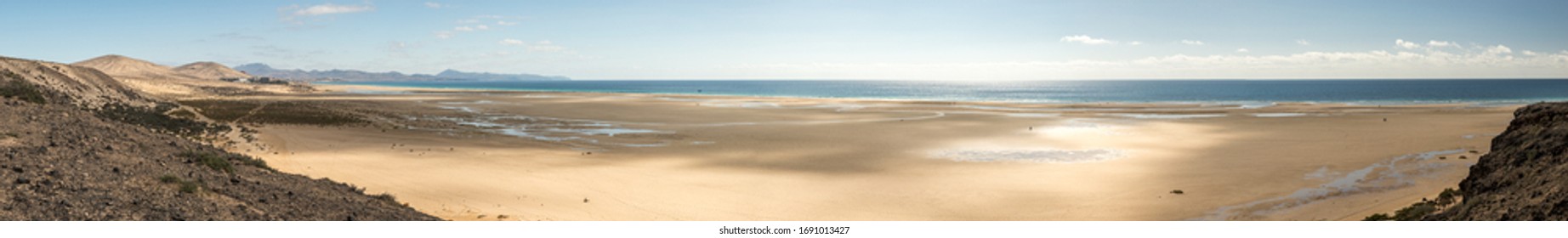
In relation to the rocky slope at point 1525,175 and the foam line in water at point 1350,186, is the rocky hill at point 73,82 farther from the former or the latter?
the rocky slope at point 1525,175

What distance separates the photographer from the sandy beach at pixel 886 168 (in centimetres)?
→ 1484

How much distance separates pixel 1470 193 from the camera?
410 inches

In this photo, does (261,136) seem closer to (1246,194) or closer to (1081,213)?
(1081,213)

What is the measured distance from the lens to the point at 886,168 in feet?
71.2

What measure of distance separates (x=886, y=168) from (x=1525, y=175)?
45.0ft

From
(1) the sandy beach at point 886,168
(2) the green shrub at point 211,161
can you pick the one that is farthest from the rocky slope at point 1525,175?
(2) the green shrub at point 211,161

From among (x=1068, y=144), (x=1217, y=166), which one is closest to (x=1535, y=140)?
(x=1217, y=166)

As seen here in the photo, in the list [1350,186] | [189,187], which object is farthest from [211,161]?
[1350,186]

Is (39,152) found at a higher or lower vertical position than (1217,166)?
higher

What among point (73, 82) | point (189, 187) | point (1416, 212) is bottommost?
point (1416, 212)

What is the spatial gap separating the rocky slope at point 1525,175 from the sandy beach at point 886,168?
2396 millimetres

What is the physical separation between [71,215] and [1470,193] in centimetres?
1597

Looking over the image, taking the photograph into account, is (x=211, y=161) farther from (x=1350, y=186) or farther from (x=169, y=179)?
(x=1350, y=186)

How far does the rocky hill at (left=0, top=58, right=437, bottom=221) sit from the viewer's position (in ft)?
28.1
